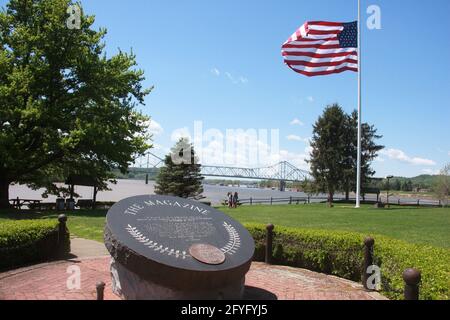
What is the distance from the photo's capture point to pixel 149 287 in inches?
223

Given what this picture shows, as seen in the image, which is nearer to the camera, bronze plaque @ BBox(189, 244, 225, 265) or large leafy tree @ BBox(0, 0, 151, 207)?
bronze plaque @ BBox(189, 244, 225, 265)

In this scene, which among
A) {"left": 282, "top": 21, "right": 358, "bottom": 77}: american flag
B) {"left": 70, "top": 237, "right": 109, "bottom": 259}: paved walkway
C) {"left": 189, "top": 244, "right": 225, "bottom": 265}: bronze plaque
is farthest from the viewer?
{"left": 282, "top": 21, "right": 358, "bottom": 77}: american flag

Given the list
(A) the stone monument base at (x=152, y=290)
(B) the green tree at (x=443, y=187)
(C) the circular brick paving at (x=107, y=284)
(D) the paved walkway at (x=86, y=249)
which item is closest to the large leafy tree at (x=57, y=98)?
(D) the paved walkway at (x=86, y=249)

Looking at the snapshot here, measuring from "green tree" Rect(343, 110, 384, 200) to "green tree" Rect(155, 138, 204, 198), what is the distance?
16.4 metres

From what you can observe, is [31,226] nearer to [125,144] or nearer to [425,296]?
[425,296]

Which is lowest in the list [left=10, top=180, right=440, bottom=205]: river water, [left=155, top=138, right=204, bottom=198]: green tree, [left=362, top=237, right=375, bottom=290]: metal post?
[left=10, top=180, right=440, bottom=205]: river water

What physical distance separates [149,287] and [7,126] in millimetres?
18853

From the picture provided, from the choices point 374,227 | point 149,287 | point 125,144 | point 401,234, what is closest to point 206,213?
point 149,287

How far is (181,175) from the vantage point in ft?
118

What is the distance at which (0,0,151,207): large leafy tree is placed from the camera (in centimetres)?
2048

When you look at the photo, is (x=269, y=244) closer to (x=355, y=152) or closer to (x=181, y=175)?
(x=181, y=175)

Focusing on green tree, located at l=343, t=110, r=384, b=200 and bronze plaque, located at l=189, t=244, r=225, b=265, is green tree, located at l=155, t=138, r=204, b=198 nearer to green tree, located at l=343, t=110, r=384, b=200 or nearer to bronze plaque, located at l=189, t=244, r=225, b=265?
green tree, located at l=343, t=110, r=384, b=200

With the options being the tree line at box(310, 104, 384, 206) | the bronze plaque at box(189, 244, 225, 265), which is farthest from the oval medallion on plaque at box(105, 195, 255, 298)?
the tree line at box(310, 104, 384, 206)

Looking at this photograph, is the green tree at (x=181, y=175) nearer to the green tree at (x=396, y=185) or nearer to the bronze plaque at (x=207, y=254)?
the bronze plaque at (x=207, y=254)
